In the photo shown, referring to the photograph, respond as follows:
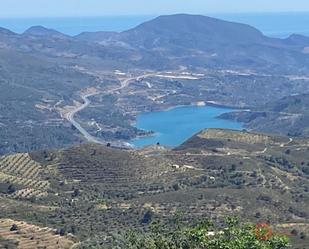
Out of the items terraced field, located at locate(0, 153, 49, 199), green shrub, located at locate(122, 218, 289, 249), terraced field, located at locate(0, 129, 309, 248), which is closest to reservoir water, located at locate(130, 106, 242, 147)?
terraced field, located at locate(0, 129, 309, 248)

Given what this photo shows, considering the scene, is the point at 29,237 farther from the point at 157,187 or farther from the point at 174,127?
the point at 174,127

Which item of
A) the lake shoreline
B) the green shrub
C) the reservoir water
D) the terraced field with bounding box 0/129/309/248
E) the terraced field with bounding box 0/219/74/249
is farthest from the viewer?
the lake shoreline

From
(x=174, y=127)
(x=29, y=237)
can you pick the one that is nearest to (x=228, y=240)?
(x=29, y=237)

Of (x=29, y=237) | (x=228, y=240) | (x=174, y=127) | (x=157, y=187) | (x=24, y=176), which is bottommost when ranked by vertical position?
(x=174, y=127)

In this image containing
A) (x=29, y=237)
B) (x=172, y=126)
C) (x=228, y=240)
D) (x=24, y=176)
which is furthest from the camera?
(x=172, y=126)

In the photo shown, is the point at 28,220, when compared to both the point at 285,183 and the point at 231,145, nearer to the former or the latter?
the point at 285,183

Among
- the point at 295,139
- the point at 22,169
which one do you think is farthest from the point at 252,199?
the point at 295,139

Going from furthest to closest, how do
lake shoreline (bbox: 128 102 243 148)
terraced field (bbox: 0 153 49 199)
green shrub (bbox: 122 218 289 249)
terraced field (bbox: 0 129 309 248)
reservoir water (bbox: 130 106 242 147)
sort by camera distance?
1. lake shoreline (bbox: 128 102 243 148)
2. reservoir water (bbox: 130 106 242 147)
3. terraced field (bbox: 0 153 49 199)
4. terraced field (bbox: 0 129 309 248)
5. green shrub (bbox: 122 218 289 249)

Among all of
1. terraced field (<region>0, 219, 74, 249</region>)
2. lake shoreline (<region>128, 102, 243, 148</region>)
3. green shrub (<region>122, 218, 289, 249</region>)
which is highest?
green shrub (<region>122, 218, 289, 249</region>)

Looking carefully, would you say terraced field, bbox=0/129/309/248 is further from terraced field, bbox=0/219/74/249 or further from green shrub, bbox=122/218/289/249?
green shrub, bbox=122/218/289/249

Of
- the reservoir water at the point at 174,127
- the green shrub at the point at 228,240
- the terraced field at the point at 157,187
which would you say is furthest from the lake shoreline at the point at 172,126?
the green shrub at the point at 228,240

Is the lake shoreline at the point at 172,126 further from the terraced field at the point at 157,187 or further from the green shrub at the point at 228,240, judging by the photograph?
the green shrub at the point at 228,240

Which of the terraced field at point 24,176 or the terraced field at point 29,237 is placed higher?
the terraced field at point 29,237
